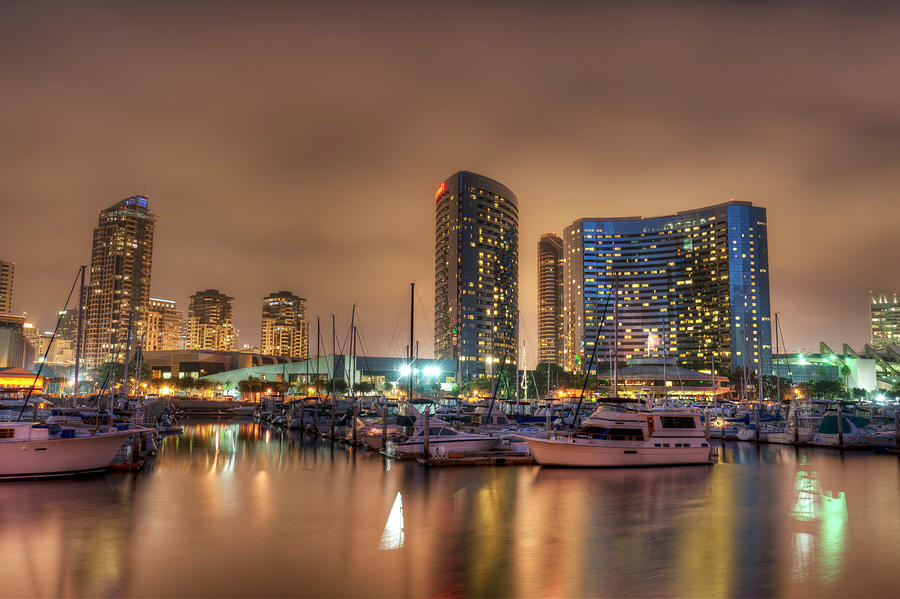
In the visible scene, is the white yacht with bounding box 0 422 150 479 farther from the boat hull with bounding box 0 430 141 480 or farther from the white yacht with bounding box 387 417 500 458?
the white yacht with bounding box 387 417 500 458

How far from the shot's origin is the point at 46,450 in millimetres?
28734

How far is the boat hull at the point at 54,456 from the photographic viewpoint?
1111 inches

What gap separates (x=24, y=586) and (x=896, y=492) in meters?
33.7

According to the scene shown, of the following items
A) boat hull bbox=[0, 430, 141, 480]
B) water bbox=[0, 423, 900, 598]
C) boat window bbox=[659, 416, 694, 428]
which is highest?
boat window bbox=[659, 416, 694, 428]

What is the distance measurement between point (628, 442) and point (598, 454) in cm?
188

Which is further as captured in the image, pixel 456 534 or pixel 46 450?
pixel 46 450

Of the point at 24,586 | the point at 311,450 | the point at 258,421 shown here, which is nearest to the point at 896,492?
the point at 24,586

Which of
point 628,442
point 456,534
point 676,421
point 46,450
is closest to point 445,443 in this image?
point 628,442

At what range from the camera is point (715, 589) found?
46.5 ft

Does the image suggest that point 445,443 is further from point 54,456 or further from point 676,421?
point 54,456

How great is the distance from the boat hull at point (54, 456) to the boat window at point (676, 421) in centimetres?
2949

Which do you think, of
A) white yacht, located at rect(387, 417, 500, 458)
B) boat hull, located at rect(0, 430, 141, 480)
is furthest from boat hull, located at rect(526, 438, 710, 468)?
boat hull, located at rect(0, 430, 141, 480)

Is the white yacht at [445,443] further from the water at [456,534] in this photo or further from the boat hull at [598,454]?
the boat hull at [598,454]

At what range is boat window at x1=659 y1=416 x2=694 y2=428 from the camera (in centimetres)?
3566
